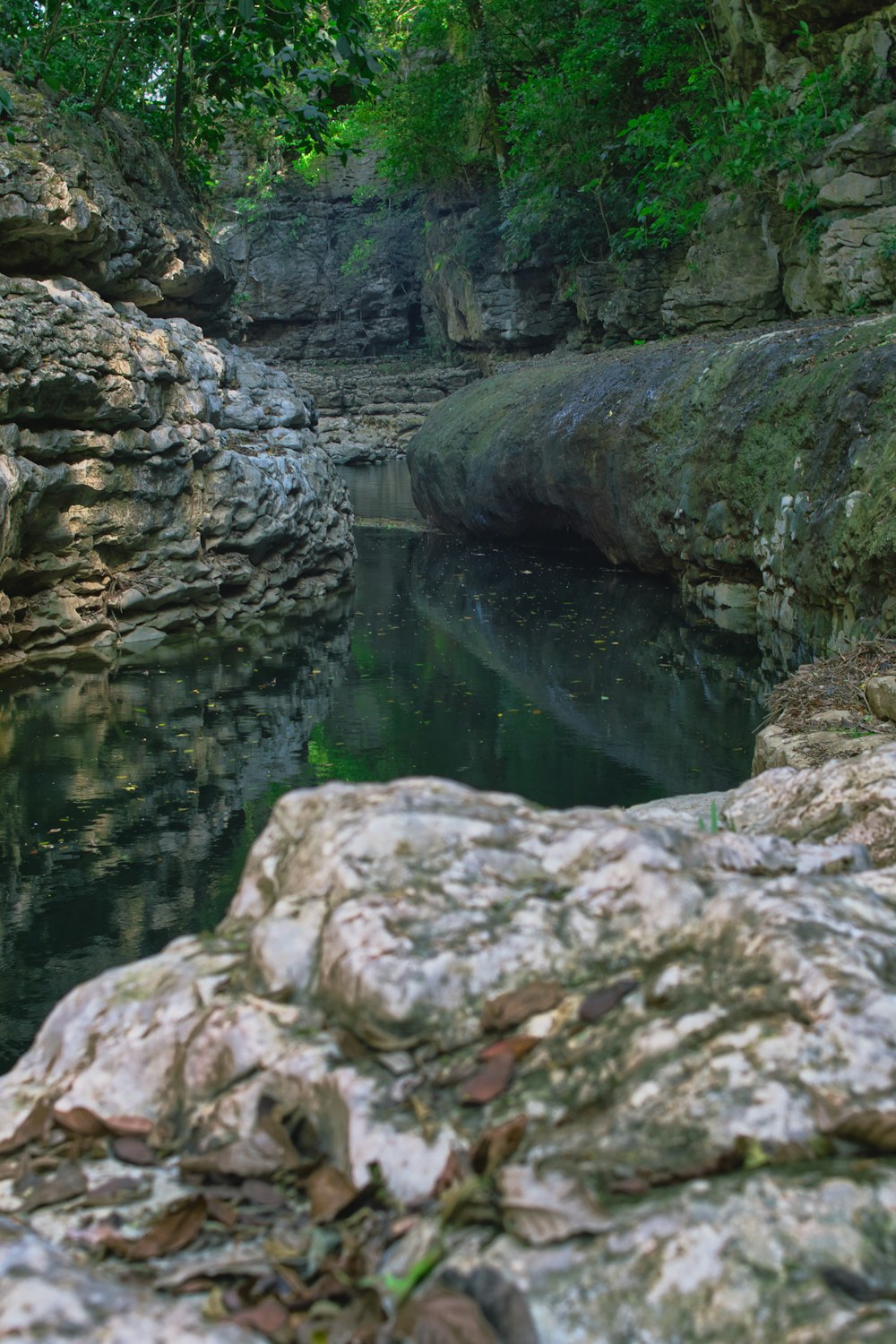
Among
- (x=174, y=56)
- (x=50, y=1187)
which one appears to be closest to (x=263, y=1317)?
(x=50, y=1187)

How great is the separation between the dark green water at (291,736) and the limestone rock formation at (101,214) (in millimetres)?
4165

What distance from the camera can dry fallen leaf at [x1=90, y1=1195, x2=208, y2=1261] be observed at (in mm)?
1485

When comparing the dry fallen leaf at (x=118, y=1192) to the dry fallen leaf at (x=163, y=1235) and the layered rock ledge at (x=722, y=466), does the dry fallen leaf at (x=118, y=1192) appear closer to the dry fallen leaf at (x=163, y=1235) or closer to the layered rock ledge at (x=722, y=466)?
the dry fallen leaf at (x=163, y=1235)

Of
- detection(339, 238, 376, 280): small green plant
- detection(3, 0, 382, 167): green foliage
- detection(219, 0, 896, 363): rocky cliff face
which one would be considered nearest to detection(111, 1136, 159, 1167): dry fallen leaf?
detection(3, 0, 382, 167): green foliage

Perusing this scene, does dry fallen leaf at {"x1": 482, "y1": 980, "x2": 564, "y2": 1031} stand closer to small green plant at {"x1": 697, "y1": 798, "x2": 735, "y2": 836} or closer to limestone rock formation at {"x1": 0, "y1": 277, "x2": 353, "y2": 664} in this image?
small green plant at {"x1": 697, "y1": 798, "x2": 735, "y2": 836}

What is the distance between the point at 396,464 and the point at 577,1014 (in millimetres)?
29152

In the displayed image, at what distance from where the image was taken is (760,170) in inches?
543

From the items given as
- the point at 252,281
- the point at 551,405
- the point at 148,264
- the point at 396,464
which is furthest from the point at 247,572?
the point at 252,281

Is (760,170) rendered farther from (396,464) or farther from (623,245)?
(396,464)

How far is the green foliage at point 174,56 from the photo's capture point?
10602mm

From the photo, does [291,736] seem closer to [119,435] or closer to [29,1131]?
[119,435]

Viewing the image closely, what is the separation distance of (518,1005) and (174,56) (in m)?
15.2

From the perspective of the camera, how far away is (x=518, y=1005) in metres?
1.69

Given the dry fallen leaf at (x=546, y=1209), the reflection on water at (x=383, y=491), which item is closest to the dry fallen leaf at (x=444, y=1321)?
the dry fallen leaf at (x=546, y=1209)
